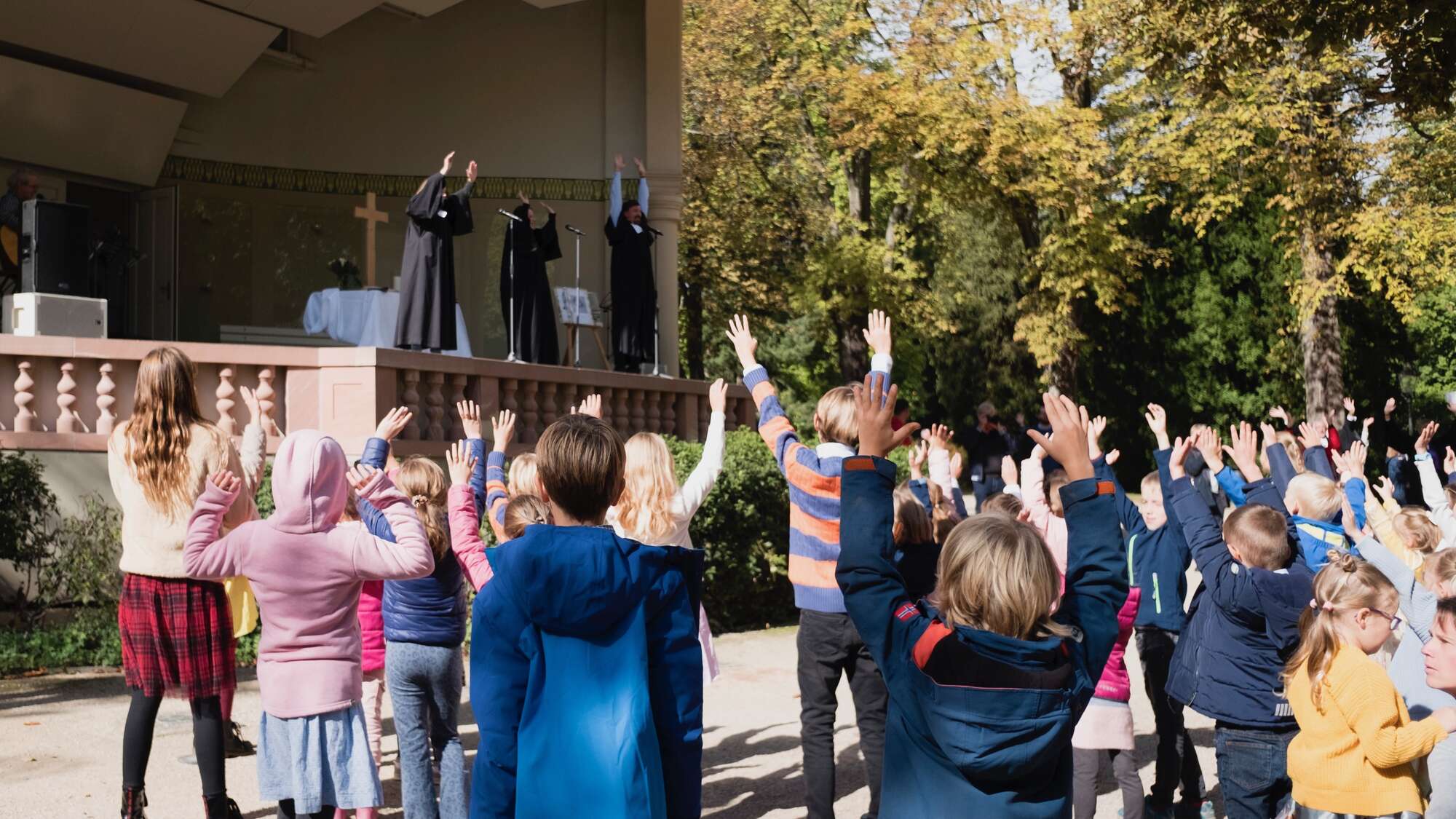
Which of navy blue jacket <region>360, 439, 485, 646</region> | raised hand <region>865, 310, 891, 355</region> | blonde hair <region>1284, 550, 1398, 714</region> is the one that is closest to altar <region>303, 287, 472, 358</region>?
navy blue jacket <region>360, 439, 485, 646</region>

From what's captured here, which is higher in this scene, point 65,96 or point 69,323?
point 65,96

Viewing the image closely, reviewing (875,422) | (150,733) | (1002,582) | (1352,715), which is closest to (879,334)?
(875,422)

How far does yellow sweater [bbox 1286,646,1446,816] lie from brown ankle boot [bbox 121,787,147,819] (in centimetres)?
390

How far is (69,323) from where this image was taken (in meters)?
11.5

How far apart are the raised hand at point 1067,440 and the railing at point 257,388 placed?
7232mm

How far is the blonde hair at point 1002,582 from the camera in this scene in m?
2.79

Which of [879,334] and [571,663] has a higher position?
[879,334]

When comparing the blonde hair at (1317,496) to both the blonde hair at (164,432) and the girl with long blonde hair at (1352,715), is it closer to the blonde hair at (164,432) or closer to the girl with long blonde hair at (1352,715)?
the girl with long blonde hair at (1352,715)

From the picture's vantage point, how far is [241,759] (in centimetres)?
682

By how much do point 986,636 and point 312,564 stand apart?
90.9 inches

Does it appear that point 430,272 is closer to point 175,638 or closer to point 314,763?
point 175,638

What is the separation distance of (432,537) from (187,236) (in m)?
15.6

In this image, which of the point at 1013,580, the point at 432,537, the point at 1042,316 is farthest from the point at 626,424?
the point at 1042,316

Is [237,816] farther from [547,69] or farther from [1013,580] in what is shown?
[547,69]
